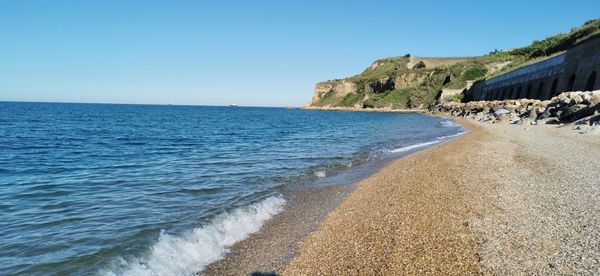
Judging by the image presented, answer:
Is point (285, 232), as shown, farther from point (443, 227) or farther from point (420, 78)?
point (420, 78)

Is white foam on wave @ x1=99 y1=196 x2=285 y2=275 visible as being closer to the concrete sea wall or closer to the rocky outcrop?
the rocky outcrop

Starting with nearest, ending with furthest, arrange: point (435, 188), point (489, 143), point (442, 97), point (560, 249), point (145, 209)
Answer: point (560, 249)
point (145, 209)
point (435, 188)
point (489, 143)
point (442, 97)

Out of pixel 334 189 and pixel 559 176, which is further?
pixel 334 189

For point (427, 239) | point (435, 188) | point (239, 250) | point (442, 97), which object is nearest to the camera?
point (427, 239)

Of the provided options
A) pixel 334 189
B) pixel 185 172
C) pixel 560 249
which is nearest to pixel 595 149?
pixel 334 189

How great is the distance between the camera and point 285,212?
9.80m

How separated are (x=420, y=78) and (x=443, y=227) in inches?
5098

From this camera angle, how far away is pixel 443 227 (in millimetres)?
7199

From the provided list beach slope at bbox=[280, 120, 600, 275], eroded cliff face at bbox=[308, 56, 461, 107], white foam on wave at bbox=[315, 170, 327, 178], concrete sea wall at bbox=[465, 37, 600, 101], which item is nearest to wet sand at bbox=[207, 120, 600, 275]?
beach slope at bbox=[280, 120, 600, 275]

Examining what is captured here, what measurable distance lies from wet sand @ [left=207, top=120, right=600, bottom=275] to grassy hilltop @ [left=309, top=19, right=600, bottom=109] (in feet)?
218

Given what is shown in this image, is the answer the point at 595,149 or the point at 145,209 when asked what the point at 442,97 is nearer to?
the point at 595,149

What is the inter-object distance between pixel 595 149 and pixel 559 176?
6.87 metres

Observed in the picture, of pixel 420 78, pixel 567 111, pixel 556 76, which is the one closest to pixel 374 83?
pixel 420 78

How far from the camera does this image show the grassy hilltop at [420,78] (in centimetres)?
8325
